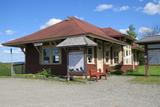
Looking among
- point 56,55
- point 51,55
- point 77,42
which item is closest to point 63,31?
point 56,55

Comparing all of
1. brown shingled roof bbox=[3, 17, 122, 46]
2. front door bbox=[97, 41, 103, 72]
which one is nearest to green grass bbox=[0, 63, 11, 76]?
brown shingled roof bbox=[3, 17, 122, 46]

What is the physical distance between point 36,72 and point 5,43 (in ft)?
13.7

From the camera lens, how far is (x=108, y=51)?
28328 mm

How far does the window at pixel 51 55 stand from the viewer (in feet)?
81.5

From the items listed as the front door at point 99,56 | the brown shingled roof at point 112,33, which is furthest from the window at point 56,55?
the brown shingled roof at point 112,33

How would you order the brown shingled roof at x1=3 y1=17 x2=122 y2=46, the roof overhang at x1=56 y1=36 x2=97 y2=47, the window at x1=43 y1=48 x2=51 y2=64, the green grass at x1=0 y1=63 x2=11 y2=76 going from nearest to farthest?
the roof overhang at x1=56 y1=36 x2=97 y2=47
the brown shingled roof at x1=3 y1=17 x2=122 y2=46
the window at x1=43 y1=48 x2=51 y2=64
the green grass at x1=0 y1=63 x2=11 y2=76

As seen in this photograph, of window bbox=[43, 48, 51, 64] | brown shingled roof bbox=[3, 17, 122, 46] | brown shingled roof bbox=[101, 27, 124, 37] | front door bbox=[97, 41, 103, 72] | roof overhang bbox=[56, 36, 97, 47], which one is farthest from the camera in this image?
brown shingled roof bbox=[101, 27, 124, 37]

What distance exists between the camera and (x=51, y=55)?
83.3 ft

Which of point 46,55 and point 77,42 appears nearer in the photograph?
point 77,42

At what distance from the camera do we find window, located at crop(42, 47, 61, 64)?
2483 cm

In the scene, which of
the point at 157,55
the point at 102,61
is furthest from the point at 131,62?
the point at 157,55

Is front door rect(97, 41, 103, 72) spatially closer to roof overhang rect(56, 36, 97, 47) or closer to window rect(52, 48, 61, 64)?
window rect(52, 48, 61, 64)

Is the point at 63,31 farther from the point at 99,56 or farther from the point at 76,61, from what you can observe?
the point at 76,61

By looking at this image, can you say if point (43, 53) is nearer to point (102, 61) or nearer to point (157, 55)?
point (102, 61)
